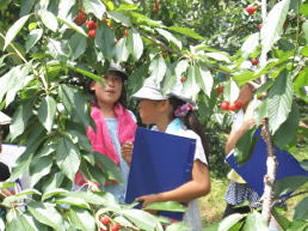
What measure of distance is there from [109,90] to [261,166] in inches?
43.2

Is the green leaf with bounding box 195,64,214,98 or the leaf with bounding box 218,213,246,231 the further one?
the green leaf with bounding box 195,64,214,98

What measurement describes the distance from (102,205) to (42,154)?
1.09ft

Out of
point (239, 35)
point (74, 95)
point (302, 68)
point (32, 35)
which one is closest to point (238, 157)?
point (302, 68)

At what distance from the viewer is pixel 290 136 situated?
1.70 metres

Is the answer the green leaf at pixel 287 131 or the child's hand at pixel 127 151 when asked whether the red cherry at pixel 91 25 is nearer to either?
the green leaf at pixel 287 131

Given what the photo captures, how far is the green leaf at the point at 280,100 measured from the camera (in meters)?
1.61

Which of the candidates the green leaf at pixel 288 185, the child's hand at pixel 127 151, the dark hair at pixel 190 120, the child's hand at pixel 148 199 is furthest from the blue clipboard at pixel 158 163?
the green leaf at pixel 288 185

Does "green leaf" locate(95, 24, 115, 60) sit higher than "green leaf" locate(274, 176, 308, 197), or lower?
higher

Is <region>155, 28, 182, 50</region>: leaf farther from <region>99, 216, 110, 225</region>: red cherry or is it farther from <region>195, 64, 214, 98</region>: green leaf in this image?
<region>99, 216, 110, 225</region>: red cherry

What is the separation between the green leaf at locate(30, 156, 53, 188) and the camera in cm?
189

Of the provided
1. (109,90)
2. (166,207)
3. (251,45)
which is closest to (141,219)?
(166,207)

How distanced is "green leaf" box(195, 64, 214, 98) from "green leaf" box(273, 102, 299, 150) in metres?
0.31

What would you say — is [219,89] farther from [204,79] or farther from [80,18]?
[80,18]

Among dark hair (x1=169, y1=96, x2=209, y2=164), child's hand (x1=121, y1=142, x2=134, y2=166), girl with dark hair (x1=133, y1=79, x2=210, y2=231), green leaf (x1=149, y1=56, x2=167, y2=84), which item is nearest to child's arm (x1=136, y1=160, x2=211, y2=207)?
girl with dark hair (x1=133, y1=79, x2=210, y2=231)
